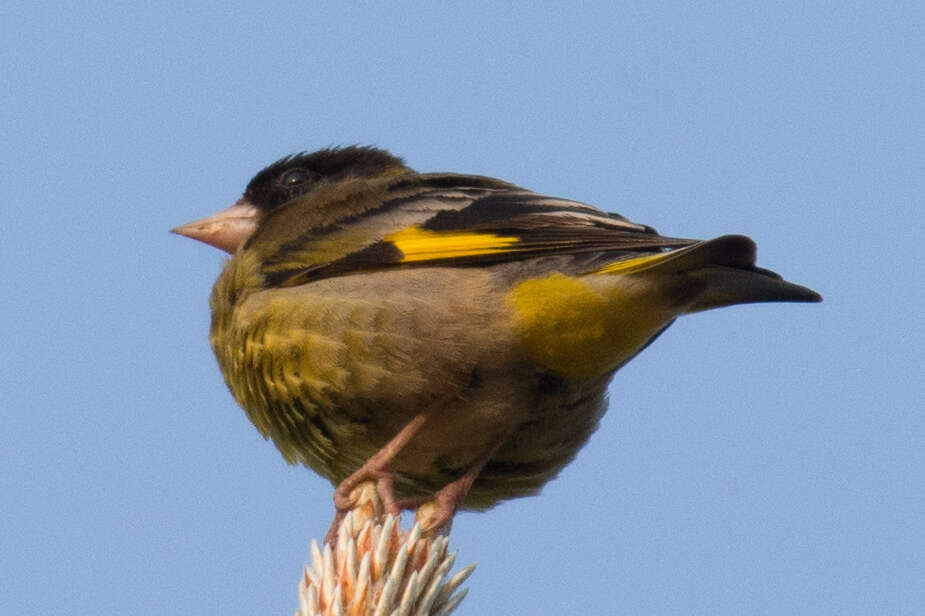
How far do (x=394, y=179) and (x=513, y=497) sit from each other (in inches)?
48.2

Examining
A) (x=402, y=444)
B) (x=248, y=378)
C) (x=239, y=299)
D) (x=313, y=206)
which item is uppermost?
(x=313, y=206)

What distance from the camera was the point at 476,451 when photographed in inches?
148

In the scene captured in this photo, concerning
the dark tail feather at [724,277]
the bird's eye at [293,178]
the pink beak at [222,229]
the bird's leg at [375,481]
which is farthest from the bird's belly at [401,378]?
the bird's eye at [293,178]

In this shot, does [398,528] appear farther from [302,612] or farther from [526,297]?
[526,297]

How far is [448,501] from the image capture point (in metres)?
3.49

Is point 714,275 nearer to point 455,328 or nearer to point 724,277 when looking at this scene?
point 724,277

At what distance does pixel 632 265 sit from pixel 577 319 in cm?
23

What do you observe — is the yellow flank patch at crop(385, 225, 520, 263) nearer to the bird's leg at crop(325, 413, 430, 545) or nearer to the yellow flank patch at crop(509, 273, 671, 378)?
the yellow flank patch at crop(509, 273, 671, 378)

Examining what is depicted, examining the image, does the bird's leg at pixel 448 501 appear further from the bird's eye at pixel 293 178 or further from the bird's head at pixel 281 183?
the bird's eye at pixel 293 178

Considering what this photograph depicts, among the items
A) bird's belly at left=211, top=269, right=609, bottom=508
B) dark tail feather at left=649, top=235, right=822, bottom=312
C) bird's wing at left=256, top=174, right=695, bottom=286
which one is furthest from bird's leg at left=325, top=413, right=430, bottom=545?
dark tail feather at left=649, top=235, right=822, bottom=312

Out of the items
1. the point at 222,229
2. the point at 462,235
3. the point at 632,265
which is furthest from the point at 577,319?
the point at 222,229

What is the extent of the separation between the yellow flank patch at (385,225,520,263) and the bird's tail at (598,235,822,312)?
38 cm

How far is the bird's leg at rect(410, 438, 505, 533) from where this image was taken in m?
3.35

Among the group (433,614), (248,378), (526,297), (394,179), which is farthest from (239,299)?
(433,614)
